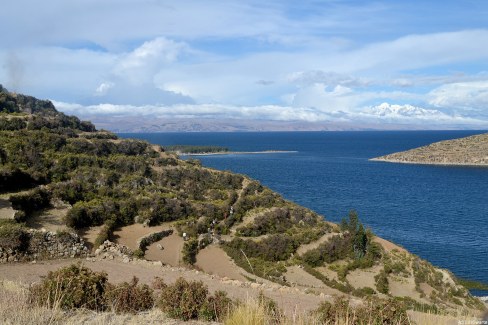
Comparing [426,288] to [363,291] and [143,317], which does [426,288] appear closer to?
[363,291]

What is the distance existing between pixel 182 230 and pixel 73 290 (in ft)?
62.7

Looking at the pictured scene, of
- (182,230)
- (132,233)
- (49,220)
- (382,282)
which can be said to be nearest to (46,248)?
(49,220)

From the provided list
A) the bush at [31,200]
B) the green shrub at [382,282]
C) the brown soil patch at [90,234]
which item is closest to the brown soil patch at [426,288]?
the green shrub at [382,282]

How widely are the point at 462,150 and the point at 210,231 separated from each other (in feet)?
427

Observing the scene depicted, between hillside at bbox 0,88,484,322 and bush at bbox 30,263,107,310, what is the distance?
18.8 feet

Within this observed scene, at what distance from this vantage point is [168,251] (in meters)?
24.7

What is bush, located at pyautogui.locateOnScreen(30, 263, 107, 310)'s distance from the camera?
338 inches

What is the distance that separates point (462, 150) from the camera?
13938cm

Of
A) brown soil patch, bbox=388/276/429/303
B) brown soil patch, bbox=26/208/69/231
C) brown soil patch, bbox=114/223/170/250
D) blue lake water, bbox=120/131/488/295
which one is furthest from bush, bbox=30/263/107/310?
blue lake water, bbox=120/131/488/295

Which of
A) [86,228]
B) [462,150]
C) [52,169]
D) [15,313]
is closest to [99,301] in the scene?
[15,313]

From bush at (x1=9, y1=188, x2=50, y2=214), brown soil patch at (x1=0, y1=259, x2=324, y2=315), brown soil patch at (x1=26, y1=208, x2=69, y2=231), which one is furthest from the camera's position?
bush at (x1=9, y1=188, x2=50, y2=214)

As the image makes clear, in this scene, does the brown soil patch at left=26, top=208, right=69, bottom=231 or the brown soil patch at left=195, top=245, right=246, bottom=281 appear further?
the brown soil patch at left=195, top=245, right=246, bottom=281

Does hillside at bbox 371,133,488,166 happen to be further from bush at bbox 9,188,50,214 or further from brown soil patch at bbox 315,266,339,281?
bush at bbox 9,188,50,214

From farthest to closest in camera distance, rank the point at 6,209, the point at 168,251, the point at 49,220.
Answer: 1. the point at 168,251
2. the point at 49,220
3. the point at 6,209
